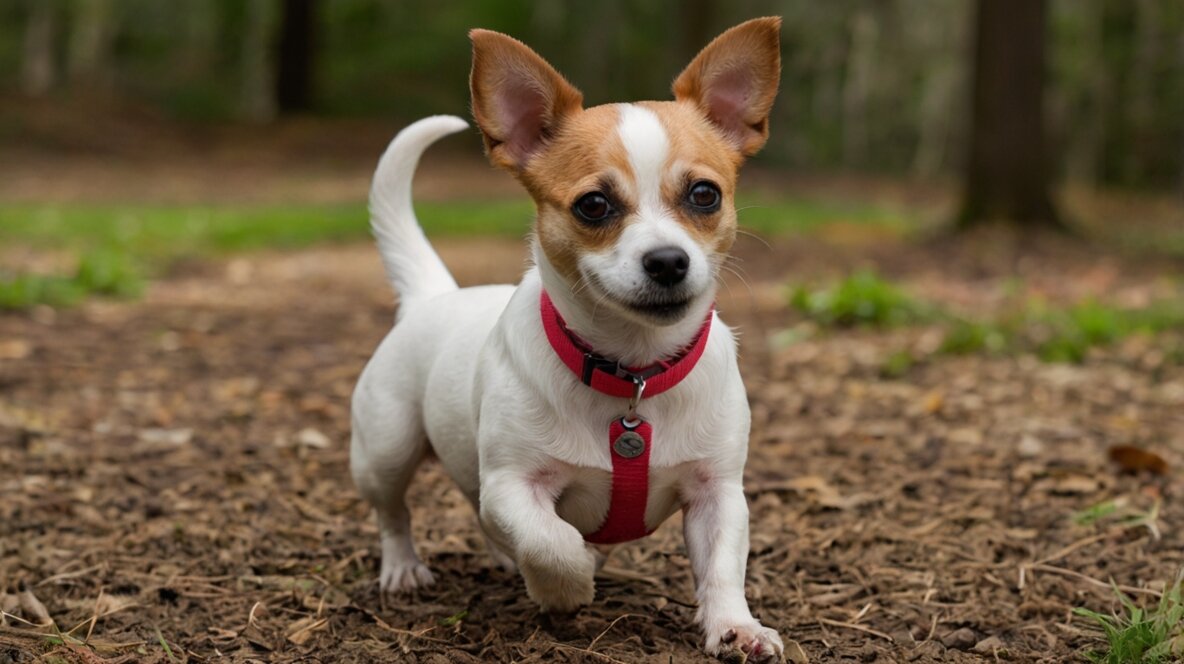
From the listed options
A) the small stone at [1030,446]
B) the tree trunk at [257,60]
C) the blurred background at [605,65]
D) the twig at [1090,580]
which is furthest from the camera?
the tree trunk at [257,60]

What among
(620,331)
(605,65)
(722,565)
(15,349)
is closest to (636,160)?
(620,331)

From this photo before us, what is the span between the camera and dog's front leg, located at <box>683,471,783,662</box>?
3.12 m

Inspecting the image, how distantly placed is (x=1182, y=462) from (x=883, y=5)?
23.5 meters

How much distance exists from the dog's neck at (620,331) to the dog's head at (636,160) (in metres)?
0.06

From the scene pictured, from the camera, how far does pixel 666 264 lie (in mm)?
3002

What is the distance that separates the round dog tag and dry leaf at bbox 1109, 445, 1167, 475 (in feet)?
8.11

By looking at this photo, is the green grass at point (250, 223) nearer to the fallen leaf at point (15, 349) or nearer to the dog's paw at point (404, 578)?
the fallen leaf at point (15, 349)

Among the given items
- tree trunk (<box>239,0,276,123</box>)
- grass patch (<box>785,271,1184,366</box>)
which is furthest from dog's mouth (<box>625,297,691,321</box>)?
tree trunk (<box>239,0,276,123</box>)

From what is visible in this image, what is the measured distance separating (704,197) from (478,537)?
1765 mm

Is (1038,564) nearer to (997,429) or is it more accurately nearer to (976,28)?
(997,429)

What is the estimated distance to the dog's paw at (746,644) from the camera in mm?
3098

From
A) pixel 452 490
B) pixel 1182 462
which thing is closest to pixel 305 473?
pixel 452 490

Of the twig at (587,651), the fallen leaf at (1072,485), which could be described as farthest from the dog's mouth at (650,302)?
the fallen leaf at (1072,485)

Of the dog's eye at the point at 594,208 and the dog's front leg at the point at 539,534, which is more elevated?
the dog's eye at the point at 594,208
